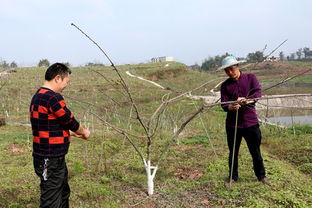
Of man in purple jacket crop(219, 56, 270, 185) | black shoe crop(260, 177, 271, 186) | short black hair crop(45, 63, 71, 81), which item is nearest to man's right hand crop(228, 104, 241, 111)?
man in purple jacket crop(219, 56, 270, 185)

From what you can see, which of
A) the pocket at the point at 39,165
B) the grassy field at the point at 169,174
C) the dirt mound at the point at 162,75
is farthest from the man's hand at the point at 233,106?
the dirt mound at the point at 162,75

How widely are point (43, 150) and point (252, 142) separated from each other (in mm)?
2834

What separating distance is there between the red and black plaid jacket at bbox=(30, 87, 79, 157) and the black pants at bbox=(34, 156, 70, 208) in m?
0.08

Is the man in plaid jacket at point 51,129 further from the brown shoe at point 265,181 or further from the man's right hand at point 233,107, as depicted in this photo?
the brown shoe at point 265,181

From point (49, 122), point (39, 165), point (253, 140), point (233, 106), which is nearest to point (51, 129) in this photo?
point (49, 122)

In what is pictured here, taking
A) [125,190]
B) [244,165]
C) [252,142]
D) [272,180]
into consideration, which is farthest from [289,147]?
[125,190]

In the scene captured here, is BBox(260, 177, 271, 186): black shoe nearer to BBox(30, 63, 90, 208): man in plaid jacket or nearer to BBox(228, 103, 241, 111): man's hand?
BBox(228, 103, 241, 111): man's hand

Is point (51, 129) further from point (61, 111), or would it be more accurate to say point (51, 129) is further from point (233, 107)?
point (233, 107)

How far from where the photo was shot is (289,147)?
27.2 feet

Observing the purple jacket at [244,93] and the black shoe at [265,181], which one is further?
the black shoe at [265,181]

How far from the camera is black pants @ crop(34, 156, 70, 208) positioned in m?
3.25

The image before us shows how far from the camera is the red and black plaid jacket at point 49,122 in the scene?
3131mm

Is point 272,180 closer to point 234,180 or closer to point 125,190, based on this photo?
point 234,180

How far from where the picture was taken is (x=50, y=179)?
3283mm
